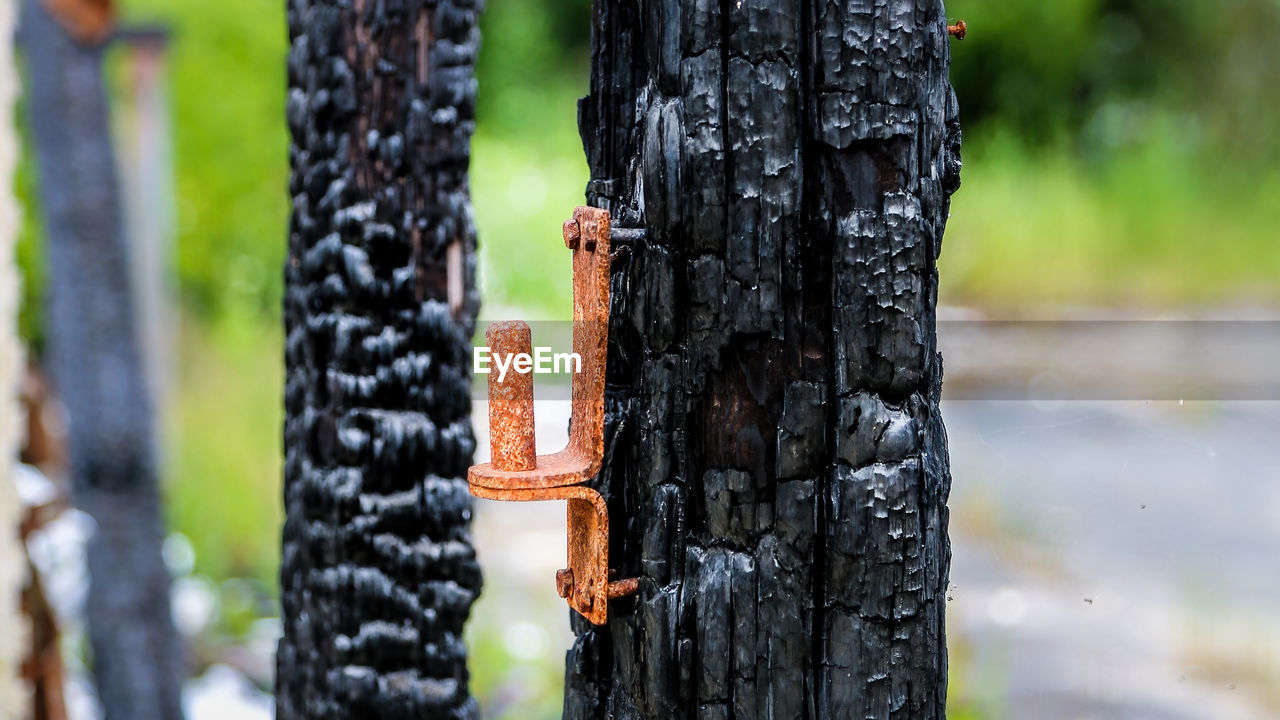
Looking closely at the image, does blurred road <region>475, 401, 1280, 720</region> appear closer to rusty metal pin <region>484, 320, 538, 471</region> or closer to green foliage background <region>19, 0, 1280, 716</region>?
green foliage background <region>19, 0, 1280, 716</region>

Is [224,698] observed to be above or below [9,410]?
below

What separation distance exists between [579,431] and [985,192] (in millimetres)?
6053

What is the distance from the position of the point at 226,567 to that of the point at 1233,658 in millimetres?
4936

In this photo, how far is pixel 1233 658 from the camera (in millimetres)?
4098

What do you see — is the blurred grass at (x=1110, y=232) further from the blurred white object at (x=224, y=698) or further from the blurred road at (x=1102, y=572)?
the blurred white object at (x=224, y=698)

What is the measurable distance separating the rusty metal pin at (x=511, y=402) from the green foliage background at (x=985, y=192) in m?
4.30

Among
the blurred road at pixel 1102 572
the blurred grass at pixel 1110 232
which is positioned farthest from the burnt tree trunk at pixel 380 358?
the blurred grass at pixel 1110 232

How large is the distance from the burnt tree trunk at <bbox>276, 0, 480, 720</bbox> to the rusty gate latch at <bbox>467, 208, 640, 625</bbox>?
0.90 m

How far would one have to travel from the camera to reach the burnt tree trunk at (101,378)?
3.43 meters

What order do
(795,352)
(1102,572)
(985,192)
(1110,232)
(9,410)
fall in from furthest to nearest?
(985,192)
(1110,232)
(1102,572)
(9,410)
(795,352)

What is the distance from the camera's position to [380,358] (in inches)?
71.1

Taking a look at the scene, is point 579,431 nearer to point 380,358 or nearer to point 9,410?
point 380,358

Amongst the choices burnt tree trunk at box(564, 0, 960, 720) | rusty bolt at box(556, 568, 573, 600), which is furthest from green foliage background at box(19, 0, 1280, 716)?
burnt tree trunk at box(564, 0, 960, 720)

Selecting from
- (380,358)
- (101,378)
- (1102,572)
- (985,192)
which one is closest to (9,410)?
(101,378)
